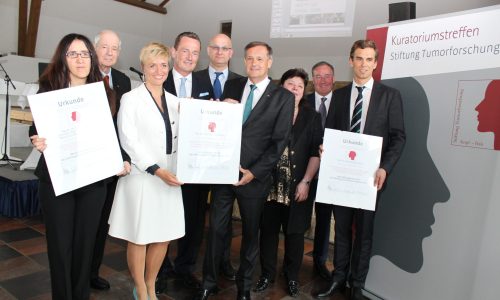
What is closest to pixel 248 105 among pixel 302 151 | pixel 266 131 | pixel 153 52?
pixel 266 131

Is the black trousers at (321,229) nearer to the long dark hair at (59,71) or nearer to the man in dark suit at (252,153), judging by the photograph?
the man in dark suit at (252,153)

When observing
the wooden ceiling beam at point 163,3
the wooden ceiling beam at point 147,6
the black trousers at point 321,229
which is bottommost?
the black trousers at point 321,229

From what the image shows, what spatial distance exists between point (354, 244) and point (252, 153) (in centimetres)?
94

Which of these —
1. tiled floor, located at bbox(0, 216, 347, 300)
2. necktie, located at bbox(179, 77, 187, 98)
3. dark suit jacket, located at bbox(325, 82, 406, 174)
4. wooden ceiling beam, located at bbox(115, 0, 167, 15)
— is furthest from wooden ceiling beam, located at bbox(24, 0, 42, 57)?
dark suit jacket, located at bbox(325, 82, 406, 174)

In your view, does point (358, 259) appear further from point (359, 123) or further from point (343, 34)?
point (343, 34)

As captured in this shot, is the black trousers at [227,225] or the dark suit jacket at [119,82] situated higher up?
the dark suit jacket at [119,82]

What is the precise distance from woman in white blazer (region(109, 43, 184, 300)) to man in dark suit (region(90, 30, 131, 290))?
27 centimetres

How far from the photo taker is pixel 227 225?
2348 mm

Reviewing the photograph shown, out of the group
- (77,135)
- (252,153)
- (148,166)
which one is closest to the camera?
(77,135)

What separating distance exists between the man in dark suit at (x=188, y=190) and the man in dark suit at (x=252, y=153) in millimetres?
322

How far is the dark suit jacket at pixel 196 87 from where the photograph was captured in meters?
2.54

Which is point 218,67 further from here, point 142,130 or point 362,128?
point 362,128

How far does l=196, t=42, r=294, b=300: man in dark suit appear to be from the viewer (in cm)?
219

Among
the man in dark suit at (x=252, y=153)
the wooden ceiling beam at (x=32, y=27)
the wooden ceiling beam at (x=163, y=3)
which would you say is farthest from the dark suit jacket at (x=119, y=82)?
the wooden ceiling beam at (x=163, y=3)
